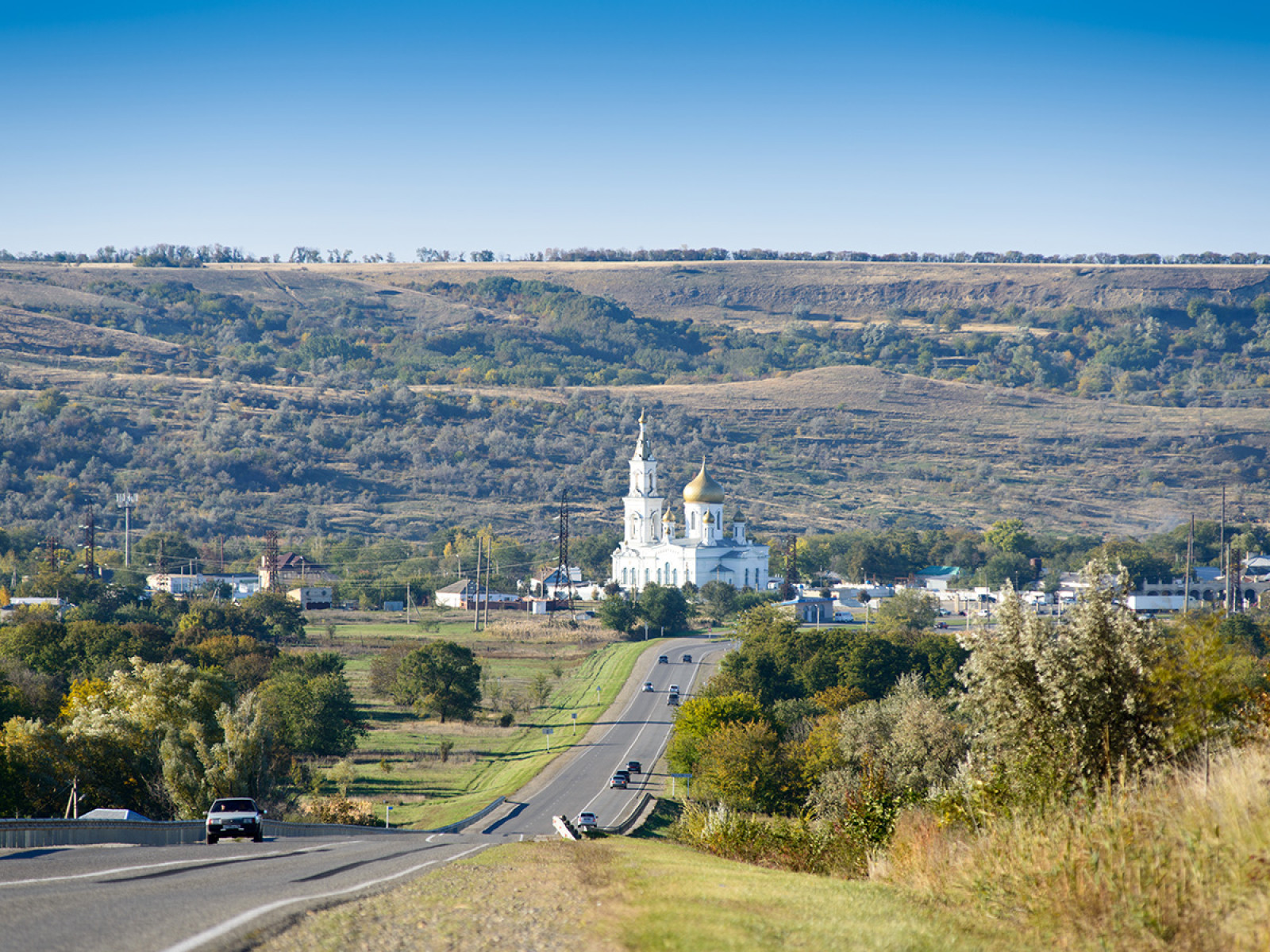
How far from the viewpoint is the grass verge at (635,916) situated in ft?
32.1

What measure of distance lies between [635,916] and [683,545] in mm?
117335

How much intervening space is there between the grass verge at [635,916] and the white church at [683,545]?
11022 cm

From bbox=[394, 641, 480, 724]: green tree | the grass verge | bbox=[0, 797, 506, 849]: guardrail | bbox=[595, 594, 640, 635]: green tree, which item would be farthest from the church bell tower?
the grass verge

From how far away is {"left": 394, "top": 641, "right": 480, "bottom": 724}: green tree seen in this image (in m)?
70.4

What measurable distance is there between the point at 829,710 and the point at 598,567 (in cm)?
8867

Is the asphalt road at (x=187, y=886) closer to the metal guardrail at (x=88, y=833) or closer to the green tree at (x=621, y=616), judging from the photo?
the metal guardrail at (x=88, y=833)

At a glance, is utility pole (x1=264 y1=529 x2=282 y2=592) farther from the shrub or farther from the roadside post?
the shrub

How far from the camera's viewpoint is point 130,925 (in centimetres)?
1010

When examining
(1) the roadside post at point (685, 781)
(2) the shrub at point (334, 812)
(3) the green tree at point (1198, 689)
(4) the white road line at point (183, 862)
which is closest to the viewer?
(4) the white road line at point (183, 862)

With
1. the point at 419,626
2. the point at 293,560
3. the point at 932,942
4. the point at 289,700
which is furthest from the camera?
the point at 293,560

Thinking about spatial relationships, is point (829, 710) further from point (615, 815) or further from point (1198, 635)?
point (1198, 635)

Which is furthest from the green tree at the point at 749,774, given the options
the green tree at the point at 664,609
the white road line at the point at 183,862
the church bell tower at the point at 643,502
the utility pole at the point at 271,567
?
the church bell tower at the point at 643,502

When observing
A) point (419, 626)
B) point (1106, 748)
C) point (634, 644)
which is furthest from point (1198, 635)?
point (419, 626)

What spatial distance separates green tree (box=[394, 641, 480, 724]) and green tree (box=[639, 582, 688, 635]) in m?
34.3
